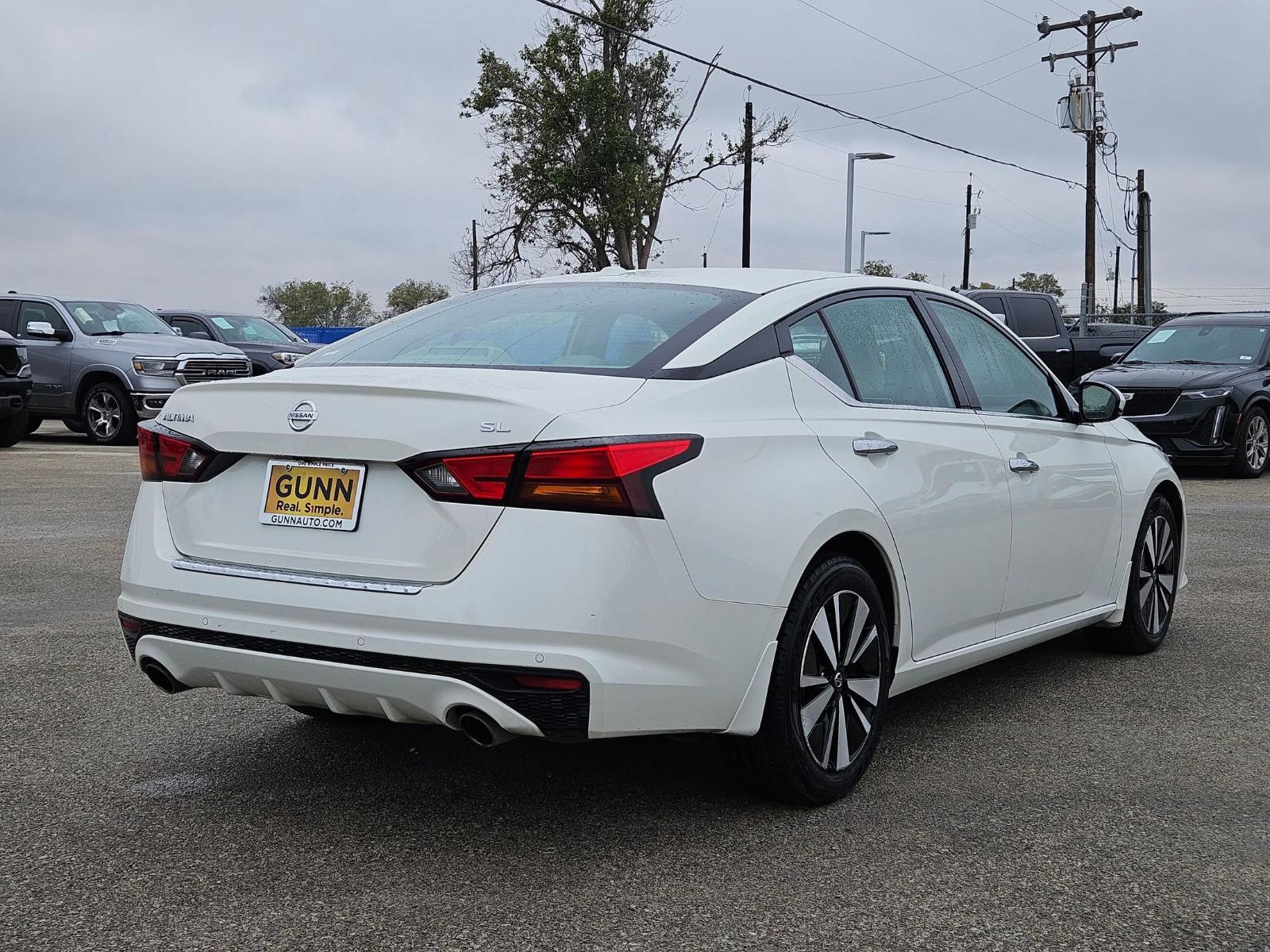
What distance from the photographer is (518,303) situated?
15.8 feet

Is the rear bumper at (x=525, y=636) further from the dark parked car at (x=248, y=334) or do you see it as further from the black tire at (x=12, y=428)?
the dark parked car at (x=248, y=334)

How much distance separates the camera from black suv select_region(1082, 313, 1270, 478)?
15.1 metres

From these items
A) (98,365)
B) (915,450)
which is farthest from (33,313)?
(915,450)

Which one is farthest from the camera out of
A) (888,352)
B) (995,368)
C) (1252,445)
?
(1252,445)

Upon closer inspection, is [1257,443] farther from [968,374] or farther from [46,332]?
[46,332]

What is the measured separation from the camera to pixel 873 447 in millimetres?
4434

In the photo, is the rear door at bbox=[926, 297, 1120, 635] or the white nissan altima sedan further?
the rear door at bbox=[926, 297, 1120, 635]

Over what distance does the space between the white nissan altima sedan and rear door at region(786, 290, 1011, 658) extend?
11mm

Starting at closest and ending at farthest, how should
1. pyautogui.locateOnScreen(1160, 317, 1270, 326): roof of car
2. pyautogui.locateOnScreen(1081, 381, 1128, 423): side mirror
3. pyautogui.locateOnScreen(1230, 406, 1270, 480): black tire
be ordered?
pyautogui.locateOnScreen(1081, 381, 1128, 423): side mirror
pyautogui.locateOnScreen(1230, 406, 1270, 480): black tire
pyautogui.locateOnScreen(1160, 317, 1270, 326): roof of car

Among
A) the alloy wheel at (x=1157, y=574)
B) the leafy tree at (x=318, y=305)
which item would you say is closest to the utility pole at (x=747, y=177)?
the alloy wheel at (x=1157, y=574)

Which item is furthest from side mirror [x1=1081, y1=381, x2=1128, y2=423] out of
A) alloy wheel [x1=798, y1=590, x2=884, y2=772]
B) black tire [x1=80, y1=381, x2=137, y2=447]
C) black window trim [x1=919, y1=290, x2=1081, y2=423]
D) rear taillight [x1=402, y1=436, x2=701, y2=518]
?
black tire [x1=80, y1=381, x2=137, y2=447]

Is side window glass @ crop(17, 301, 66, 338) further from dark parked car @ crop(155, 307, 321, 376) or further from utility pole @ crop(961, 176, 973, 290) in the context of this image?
utility pole @ crop(961, 176, 973, 290)

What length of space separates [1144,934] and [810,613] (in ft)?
3.83

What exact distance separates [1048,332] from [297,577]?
68.3 ft
